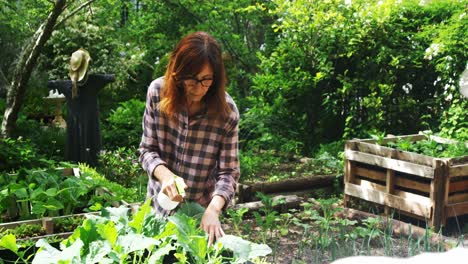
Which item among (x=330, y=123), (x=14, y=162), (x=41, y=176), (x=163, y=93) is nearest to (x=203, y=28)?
(x=330, y=123)

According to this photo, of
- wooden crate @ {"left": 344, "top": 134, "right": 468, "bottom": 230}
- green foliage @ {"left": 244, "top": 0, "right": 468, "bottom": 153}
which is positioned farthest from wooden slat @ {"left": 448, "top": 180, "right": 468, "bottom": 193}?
green foliage @ {"left": 244, "top": 0, "right": 468, "bottom": 153}

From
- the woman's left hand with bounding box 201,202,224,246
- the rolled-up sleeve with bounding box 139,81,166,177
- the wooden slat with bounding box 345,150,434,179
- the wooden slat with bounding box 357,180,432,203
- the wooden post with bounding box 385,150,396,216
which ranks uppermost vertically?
the rolled-up sleeve with bounding box 139,81,166,177

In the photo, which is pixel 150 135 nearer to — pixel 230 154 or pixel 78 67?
pixel 230 154

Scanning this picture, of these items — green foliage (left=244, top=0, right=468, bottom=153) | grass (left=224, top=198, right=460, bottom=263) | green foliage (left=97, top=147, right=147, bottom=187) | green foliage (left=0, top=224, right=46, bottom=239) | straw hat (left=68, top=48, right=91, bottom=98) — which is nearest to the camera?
green foliage (left=0, top=224, right=46, bottom=239)

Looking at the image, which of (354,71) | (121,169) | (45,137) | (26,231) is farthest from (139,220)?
(45,137)

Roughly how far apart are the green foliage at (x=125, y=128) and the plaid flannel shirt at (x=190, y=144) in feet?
18.5

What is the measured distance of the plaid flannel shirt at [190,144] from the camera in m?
2.72

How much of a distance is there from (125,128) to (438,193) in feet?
16.7

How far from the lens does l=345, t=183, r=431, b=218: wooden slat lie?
5379mm

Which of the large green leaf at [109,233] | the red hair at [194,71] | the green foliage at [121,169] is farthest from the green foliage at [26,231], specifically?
the green foliage at [121,169]

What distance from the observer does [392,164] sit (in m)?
5.66

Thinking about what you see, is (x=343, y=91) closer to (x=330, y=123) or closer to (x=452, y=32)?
(x=330, y=123)

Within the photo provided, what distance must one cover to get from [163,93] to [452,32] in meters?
4.91

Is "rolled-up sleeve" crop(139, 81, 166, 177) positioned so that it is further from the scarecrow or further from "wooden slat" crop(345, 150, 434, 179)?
the scarecrow
